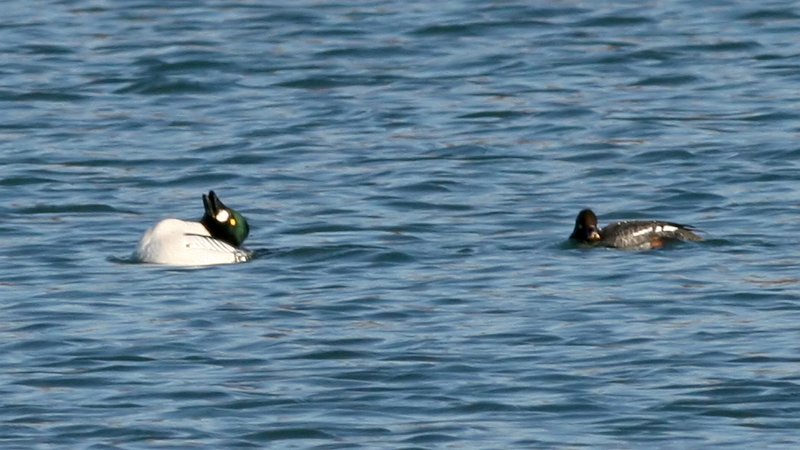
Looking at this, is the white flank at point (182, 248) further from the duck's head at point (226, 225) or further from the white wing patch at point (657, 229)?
the white wing patch at point (657, 229)

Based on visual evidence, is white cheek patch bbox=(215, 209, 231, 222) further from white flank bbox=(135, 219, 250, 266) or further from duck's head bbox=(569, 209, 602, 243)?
duck's head bbox=(569, 209, 602, 243)

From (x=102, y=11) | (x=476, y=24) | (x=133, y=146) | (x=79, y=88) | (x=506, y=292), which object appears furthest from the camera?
(x=102, y=11)

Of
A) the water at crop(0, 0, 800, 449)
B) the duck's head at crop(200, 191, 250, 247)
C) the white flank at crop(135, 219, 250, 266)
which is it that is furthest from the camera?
the duck's head at crop(200, 191, 250, 247)

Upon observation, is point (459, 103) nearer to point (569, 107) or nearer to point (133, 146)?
point (569, 107)

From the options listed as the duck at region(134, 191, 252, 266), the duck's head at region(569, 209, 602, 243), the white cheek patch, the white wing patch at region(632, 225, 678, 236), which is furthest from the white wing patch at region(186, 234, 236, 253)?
the white wing patch at region(632, 225, 678, 236)

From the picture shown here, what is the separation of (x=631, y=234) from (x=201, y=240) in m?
2.99

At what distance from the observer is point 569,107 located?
69.9 ft

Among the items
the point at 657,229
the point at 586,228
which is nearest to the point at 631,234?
the point at 657,229

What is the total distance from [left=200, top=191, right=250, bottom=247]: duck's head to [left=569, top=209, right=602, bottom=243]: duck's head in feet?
7.65

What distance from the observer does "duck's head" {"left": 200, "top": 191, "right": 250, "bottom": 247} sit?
15695 mm

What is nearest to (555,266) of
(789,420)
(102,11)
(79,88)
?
(789,420)

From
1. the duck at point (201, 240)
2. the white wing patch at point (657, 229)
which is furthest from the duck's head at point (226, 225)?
the white wing patch at point (657, 229)

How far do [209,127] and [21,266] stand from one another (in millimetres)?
5794

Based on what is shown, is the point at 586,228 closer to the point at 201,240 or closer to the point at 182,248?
the point at 201,240
